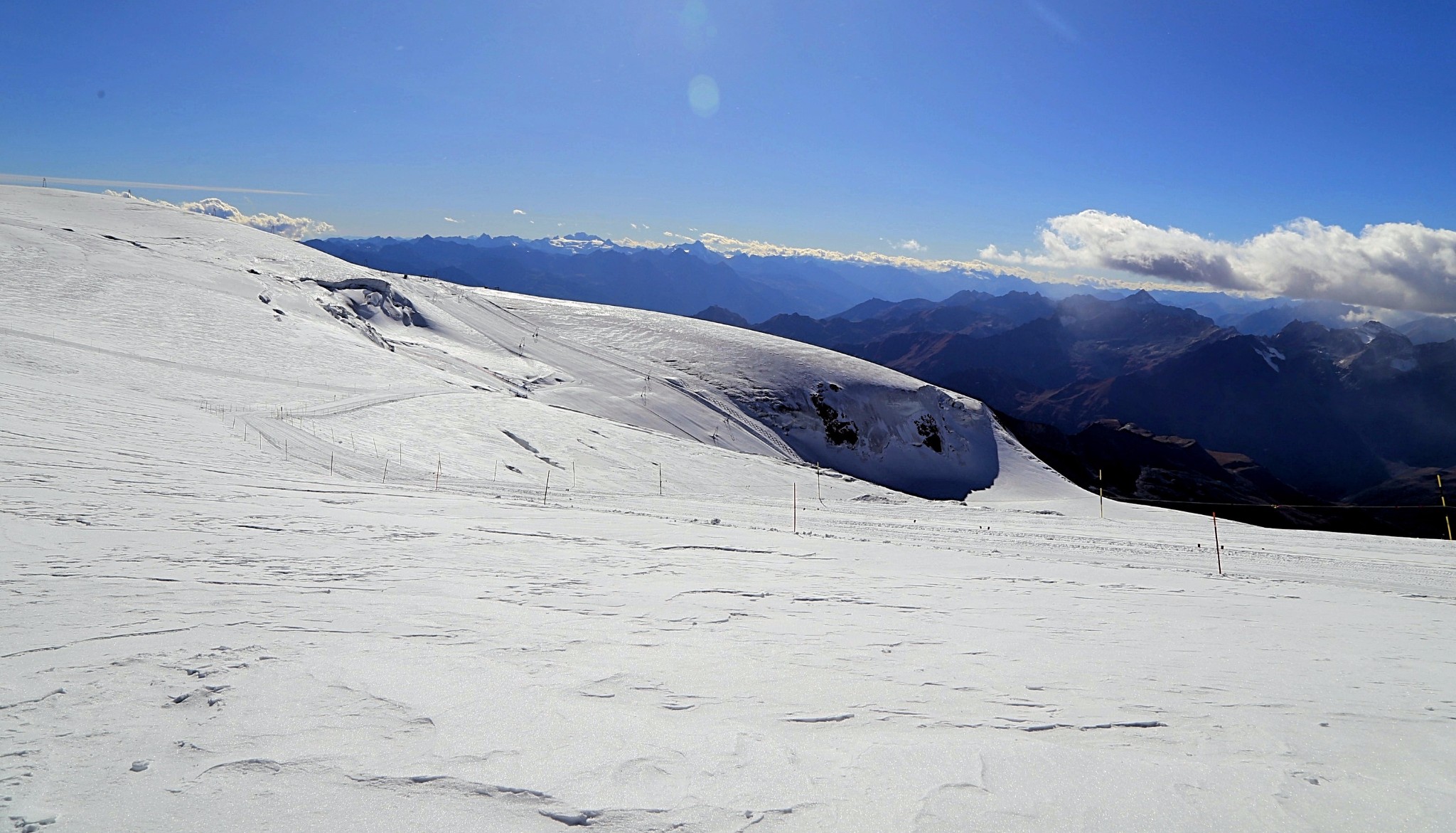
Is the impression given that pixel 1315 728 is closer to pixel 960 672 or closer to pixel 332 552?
pixel 960 672

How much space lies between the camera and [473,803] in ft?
11.0

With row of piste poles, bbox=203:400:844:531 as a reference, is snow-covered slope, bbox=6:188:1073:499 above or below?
above

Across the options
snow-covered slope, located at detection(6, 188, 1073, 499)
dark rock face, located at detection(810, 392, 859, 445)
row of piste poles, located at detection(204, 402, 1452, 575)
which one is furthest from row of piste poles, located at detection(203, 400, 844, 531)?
dark rock face, located at detection(810, 392, 859, 445)

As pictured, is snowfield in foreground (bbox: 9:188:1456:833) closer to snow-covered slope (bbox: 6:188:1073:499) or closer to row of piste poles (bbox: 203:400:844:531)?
row of piste poles (bbox: 203:400:844:531)

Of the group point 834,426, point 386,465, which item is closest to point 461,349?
point 834,426

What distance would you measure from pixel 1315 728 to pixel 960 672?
246cm

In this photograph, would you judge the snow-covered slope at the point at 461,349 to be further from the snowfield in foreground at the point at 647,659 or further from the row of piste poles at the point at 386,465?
the snowfield in foreground at the point at 647,659

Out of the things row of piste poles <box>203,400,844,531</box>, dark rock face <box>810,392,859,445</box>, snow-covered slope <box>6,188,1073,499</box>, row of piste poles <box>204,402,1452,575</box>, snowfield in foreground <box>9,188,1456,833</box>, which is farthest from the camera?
dark rock face <box>810,392,859,445</box>

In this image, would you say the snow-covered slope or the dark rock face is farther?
the dark rock face

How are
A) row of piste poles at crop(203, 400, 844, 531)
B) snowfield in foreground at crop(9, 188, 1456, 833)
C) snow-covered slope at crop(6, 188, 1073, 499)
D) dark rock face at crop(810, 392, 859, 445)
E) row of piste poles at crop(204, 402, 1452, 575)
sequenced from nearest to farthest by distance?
snowfield in foreground at crop(9, 188, 1456, 833) → row of piste poles at crop(204, 402, 1452, 575) → row of piste poles at crop(203, 400, 844, 531) → snow-covered slope at crop(6, 188, 1073, 499) → dark rock face at crop(810, 392, 859, 445)

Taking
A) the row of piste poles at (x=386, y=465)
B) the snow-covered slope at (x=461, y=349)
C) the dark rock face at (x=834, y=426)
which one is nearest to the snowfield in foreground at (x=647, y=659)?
the row of piste poles at (x=386, y=465)

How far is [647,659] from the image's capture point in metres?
5.67

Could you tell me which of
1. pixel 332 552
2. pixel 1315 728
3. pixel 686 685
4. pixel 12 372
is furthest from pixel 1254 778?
pixel 12 372

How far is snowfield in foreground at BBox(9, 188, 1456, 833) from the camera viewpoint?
3500 mm
